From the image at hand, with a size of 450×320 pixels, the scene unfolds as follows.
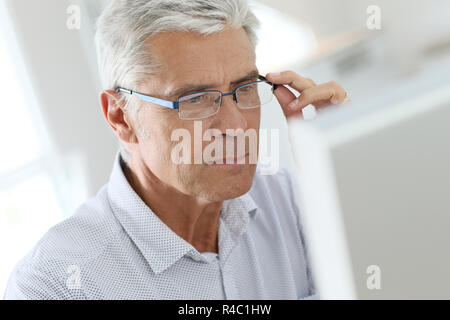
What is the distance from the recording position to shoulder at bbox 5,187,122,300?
81 centimetres

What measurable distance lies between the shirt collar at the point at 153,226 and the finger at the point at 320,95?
0.24 m

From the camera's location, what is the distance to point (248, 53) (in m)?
0.87

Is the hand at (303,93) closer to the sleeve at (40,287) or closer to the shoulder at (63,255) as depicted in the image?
the shoulder at (63,255)

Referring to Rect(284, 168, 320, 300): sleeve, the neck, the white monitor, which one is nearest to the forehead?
the neck

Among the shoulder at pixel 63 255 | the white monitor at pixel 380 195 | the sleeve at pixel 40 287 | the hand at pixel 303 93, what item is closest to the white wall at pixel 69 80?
the hand at pixel 303 93

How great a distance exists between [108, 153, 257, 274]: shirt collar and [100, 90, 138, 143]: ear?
70 millimetres

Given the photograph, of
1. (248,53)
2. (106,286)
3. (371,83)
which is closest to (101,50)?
(248,53)

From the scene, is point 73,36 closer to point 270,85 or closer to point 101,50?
point 101,50

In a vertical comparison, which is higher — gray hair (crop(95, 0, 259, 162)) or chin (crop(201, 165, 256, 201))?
gray hair (crop(95, 0, 259, 162))

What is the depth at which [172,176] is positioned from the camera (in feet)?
2.91

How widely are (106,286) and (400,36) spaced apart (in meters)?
3.32

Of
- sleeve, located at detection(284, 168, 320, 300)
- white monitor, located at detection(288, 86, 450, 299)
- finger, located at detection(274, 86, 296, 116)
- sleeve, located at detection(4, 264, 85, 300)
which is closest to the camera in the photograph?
white monitor, located at detection(288, 86, 450, 299)

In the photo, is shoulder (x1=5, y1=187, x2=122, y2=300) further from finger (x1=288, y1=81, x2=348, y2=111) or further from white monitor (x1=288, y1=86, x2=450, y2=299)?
white monitor (x1=288, y1=86, x2=450, y2=299)

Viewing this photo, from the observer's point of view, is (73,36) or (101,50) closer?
(101,50)
